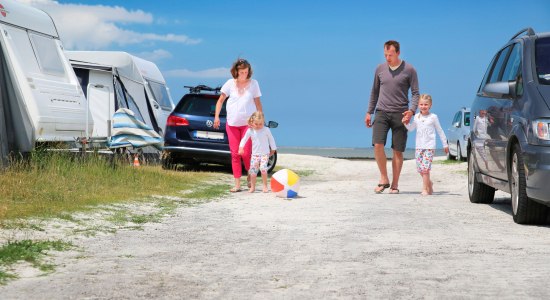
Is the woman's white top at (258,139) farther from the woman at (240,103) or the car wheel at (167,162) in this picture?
the car wheel at (167,162)

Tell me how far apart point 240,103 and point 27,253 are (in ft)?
22.3

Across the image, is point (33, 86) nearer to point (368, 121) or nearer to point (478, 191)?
point (368, 121)

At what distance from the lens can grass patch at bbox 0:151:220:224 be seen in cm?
923

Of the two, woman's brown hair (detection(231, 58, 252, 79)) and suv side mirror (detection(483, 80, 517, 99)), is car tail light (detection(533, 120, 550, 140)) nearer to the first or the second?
suv side mirror (detection(483, 80, 517, 99))

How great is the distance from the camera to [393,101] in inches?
485

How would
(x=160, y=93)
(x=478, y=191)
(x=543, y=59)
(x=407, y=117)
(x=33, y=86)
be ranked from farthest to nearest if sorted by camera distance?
(x=160, y=93), (x=33, y=86), (x=407, y=117), (x=478, y=191), (x=543, y=59)

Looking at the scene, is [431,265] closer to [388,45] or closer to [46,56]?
[388,45]

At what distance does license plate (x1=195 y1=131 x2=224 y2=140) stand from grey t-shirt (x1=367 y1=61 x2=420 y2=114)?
559 centimetres

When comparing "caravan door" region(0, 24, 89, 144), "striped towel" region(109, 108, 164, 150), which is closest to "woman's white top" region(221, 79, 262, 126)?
"caravan door" region(0, 24, 89, 144)

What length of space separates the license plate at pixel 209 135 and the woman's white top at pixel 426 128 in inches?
226

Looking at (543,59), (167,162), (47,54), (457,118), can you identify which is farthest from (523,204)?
(457,118)

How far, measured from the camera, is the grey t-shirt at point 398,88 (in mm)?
12281

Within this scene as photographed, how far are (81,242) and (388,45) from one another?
6556 mm

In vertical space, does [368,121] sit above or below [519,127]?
below
